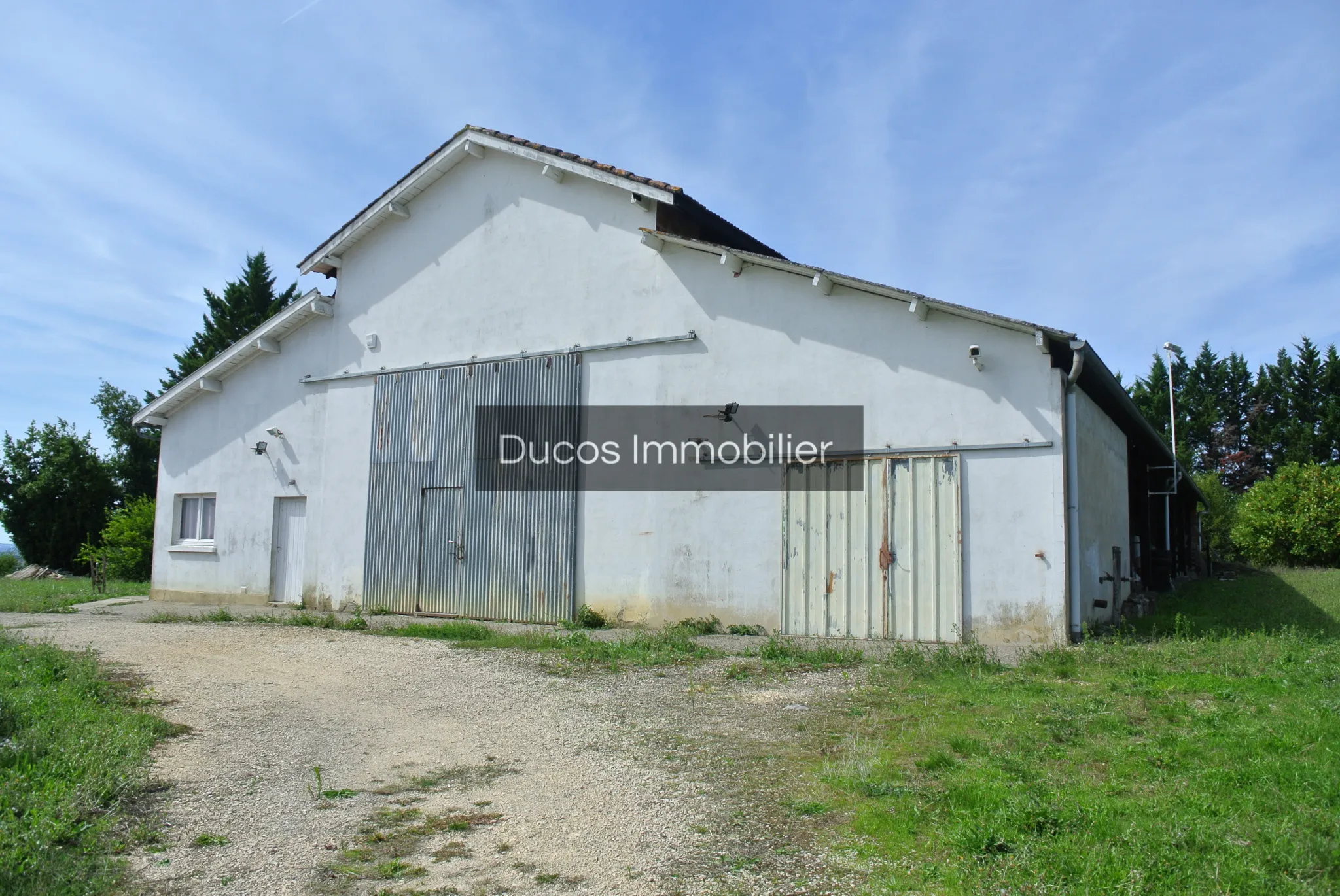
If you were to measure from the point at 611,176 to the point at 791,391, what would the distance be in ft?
14.9

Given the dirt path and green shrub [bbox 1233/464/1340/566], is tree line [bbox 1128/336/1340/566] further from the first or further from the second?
the dirt path

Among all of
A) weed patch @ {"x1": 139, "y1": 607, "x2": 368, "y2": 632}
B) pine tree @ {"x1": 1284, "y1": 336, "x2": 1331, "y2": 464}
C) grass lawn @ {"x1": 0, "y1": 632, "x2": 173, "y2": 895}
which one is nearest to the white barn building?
weed patch @ {"x1": 139, "y1": 607, "x2": 368, "y2": 632}

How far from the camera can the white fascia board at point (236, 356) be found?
1722 centimetres

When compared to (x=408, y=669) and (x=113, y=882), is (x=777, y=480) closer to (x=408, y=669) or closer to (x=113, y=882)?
(x=408, y=669)

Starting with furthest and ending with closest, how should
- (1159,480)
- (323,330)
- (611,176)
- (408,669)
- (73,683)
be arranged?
1. (1159,480)
2. (323,330)
3. (611,176)
4. (408,669)
5. (73,683)

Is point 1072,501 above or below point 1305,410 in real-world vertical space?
below

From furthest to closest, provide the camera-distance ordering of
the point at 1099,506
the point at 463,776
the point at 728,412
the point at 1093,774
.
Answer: the point at 728,412 → the point at 1099,506 → the point at 463,776 → the point at 1093,774

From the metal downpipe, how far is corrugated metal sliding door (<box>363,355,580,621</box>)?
7132 millimetres

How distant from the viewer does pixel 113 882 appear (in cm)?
361

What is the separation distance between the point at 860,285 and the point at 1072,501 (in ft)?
12.4

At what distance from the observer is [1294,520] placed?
29.7 meters

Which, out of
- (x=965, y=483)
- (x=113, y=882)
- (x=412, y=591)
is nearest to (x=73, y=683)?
(x=113, y=882)

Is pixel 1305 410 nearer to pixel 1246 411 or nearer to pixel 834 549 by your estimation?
pixel 1246 411

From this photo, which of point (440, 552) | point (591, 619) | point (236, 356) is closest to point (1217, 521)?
point (591, 619)
